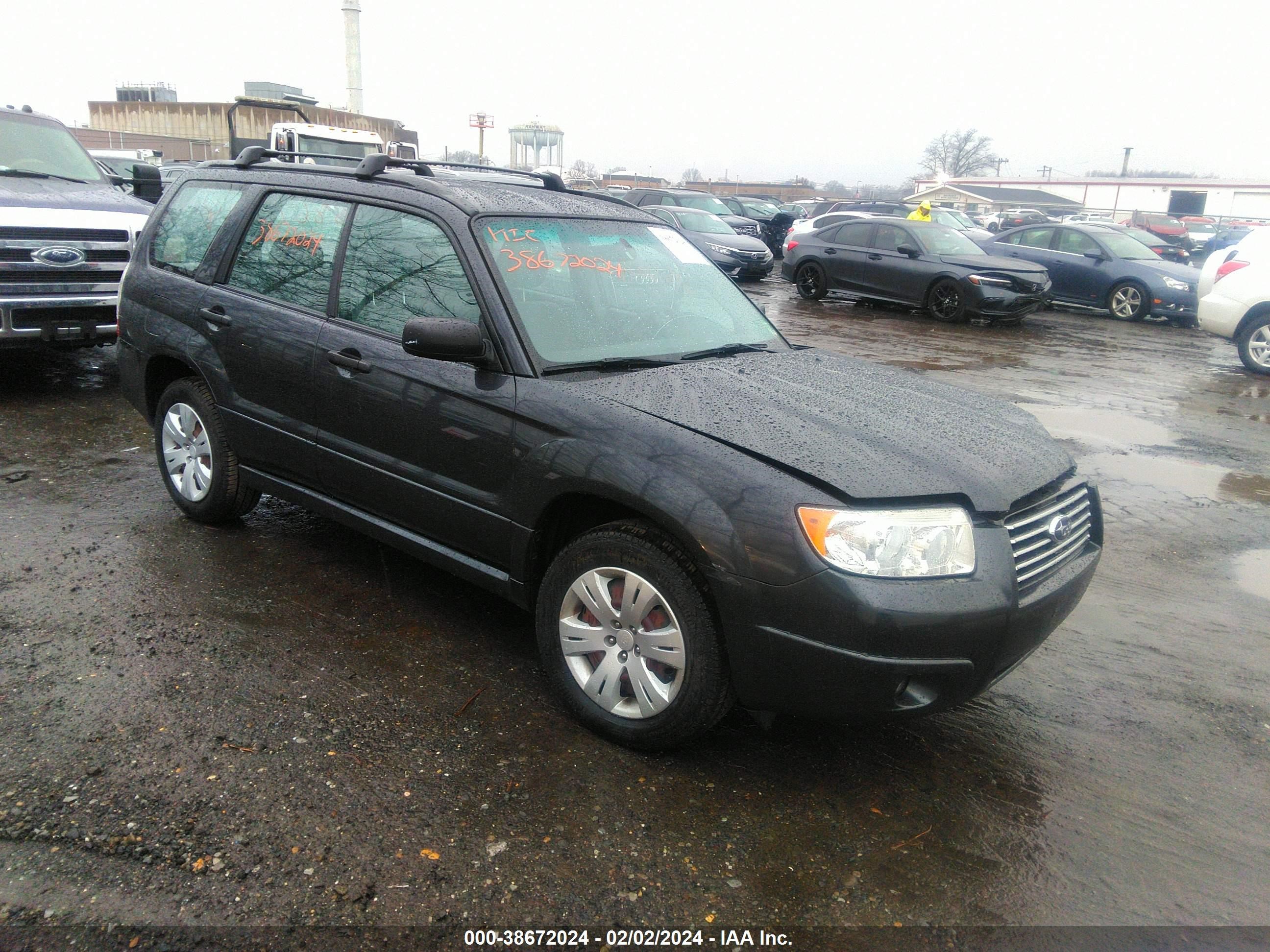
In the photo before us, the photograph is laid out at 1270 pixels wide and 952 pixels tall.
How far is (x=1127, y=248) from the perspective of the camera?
16281 millimetres

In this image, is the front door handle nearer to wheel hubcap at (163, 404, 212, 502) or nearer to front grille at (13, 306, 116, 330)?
wheel hubcap at (163, 404, 212, 502)

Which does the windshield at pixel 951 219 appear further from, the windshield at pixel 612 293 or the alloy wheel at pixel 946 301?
the windshield at pixel 612 293

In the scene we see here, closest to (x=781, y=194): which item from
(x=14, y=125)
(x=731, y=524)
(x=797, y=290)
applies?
(x=797, y=290)

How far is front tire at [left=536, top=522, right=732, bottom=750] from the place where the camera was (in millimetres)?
2869

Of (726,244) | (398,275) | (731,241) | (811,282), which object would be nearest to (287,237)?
(398,275)

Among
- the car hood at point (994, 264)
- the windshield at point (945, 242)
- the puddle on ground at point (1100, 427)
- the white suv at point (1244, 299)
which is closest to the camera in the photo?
the puddle on ground at point (1100, 427)

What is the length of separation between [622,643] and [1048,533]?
4.72 feet

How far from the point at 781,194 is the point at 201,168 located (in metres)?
86.2

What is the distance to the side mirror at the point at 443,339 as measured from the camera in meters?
3.25

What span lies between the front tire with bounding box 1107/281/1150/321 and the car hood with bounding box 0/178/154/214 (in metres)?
14.6

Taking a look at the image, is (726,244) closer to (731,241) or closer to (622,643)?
(731,241)

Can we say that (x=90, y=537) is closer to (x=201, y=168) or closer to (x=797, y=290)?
(x=201, y=168)

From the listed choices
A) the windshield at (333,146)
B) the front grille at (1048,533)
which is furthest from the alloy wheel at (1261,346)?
the windshield at (333,146)

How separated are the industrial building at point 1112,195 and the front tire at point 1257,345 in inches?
1798
